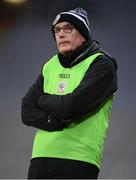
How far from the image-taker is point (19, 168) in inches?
227

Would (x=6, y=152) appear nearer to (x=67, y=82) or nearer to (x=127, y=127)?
(x=127, y=127)

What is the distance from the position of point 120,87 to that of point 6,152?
1318 mm

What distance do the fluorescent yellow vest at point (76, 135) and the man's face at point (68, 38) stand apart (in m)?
0.11

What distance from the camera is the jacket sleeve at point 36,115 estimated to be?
3.03 m

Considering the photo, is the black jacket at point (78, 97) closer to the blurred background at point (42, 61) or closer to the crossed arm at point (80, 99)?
the crossed arm at point (80, 99)

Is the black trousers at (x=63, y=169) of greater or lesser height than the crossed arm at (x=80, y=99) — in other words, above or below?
below

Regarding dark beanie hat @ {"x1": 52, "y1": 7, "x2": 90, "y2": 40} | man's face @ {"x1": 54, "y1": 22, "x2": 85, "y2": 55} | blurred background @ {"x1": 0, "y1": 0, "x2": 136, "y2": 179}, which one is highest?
dark beanie hat @ {"x1": 52, "y1": 7, "x2": 90, "y2": 40}

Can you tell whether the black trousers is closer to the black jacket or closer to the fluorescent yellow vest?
the fluorescent yellow vest

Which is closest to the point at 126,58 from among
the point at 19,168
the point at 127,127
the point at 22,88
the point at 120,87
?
the point at 120,87

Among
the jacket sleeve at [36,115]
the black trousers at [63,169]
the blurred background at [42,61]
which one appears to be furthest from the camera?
the blurred background at [42,61]

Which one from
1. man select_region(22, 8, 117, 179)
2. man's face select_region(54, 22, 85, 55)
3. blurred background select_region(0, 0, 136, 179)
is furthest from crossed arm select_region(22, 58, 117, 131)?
blurred background select_region(0, 0, 136, 179)

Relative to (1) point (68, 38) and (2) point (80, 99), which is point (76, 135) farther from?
(1) point (68, 38)

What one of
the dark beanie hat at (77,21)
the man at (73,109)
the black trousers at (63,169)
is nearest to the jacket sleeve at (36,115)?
the man at (73,109)

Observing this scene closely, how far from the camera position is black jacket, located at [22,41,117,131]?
118 inches
